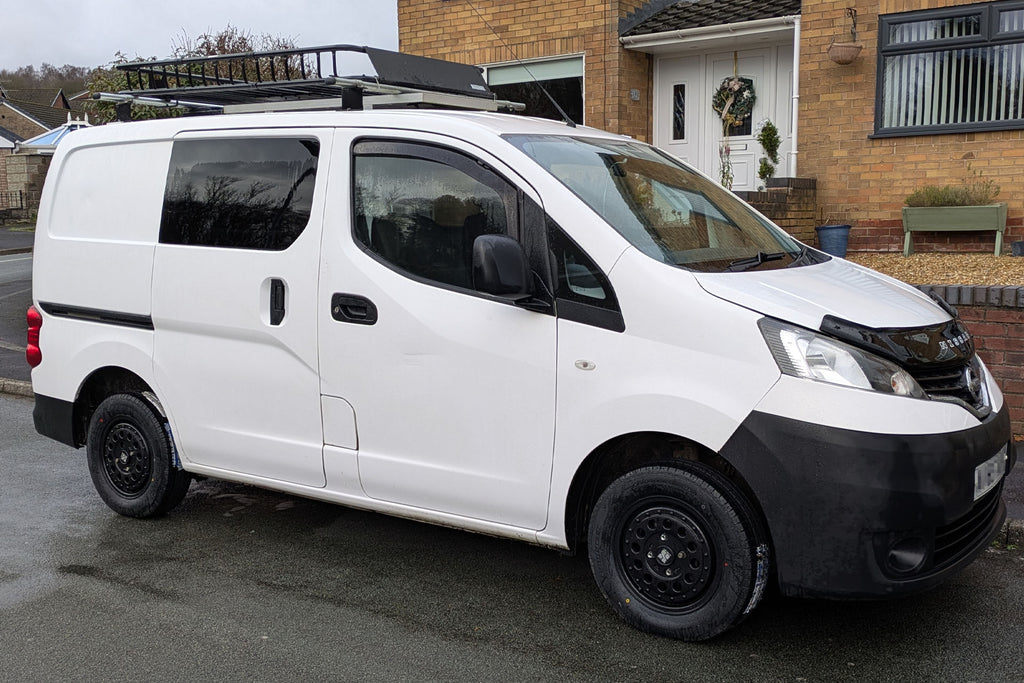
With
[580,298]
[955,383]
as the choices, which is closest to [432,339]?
[580,298]

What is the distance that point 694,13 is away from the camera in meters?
14.6

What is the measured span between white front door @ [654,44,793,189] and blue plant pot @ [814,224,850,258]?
2.00 meters

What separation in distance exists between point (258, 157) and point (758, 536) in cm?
293

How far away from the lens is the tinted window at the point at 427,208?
443 cm

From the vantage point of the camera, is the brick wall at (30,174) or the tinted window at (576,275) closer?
the tinted window at (576,275)

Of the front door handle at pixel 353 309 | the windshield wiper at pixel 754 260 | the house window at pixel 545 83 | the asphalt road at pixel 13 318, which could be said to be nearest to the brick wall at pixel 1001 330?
the windshield wiper at pixel 754 260

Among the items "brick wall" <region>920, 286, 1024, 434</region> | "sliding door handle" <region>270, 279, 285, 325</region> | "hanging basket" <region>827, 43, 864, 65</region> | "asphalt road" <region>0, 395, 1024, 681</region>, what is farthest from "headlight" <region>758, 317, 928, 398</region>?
"hanging basket" <region>827, 43, 864, 65</region>

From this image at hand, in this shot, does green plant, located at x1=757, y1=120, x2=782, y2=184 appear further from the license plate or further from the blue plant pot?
the license plate

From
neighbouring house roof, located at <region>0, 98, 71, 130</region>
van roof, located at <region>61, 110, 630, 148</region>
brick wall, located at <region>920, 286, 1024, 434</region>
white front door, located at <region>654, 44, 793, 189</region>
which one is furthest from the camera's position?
neighbouring house roof, located at <region>0, 98, 71, 130</region>

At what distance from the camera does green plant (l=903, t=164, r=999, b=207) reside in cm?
1182

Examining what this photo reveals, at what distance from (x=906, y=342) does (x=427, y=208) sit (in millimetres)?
2023

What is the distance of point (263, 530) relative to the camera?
18.4ft

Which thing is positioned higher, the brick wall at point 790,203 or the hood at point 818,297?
the brick wall at point 790,203

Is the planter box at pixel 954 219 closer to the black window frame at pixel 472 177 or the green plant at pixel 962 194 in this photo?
the green plant at pixel 962 194
